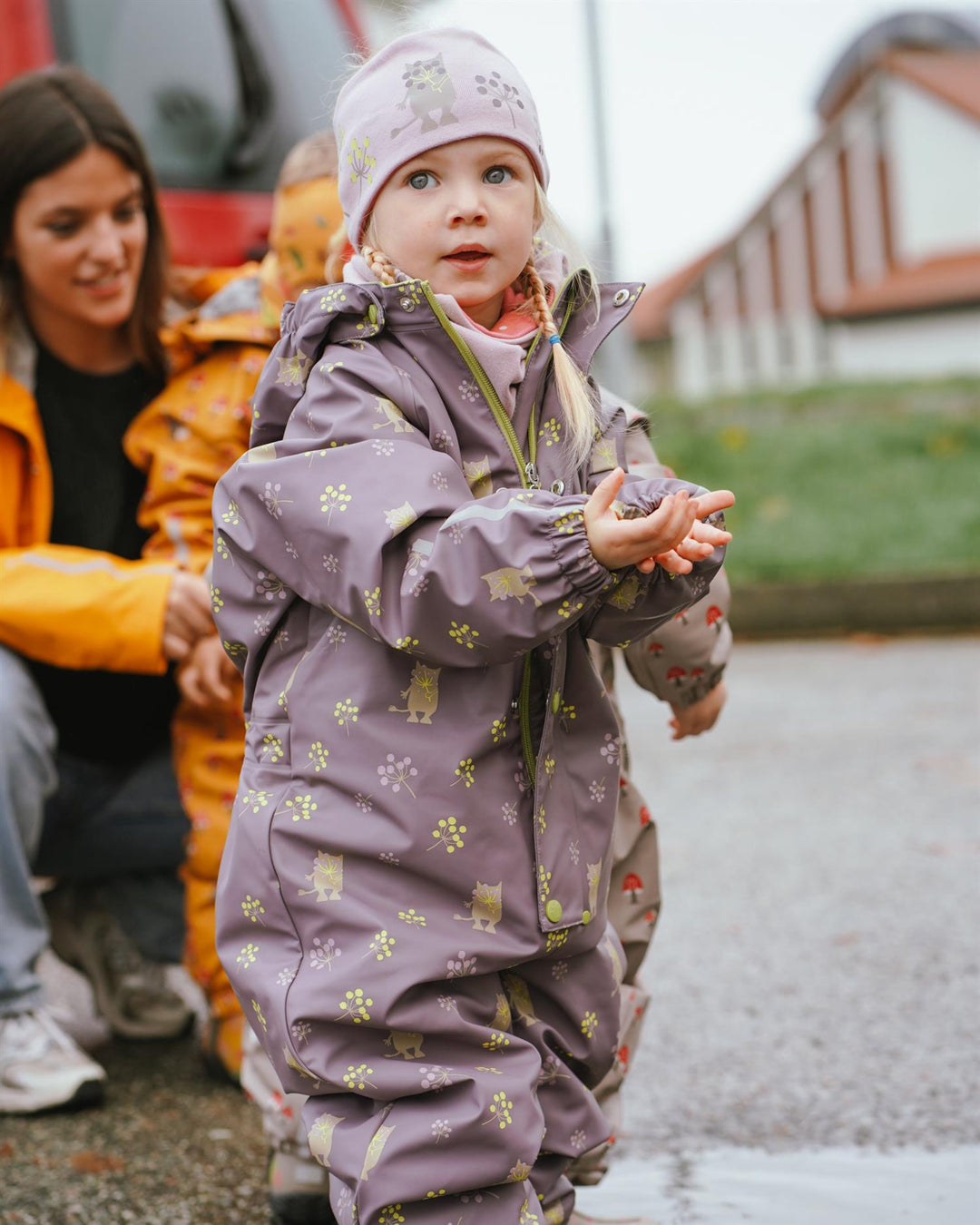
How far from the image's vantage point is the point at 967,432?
9.99 m

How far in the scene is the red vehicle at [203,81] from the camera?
3713 millimetres

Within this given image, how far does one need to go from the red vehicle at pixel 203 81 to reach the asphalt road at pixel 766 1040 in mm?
1717

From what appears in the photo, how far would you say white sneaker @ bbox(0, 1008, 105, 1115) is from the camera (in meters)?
2.52

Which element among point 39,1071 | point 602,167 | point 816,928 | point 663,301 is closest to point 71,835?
point 39,1071

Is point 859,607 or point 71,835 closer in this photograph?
point 71,835

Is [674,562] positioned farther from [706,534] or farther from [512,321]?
[512,321]

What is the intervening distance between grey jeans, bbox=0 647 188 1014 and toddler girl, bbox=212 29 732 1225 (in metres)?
0.94

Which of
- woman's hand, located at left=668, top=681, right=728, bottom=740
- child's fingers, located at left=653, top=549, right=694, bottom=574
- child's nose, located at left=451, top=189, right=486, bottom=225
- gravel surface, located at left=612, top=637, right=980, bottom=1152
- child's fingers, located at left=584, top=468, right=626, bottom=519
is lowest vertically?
gravel surface, located at left=612, top=637, right=980, bottom=1152

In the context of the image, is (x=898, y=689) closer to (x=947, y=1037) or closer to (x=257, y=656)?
(x=947, y=1037)

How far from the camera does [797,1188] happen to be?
7.03 ft

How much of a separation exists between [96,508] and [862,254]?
27.0m

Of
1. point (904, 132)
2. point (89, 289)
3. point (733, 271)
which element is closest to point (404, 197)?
point (89, 289)

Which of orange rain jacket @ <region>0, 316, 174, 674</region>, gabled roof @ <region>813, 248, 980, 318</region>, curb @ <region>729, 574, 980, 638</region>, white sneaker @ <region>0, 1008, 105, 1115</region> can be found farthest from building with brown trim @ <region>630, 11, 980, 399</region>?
white sneaker @ <region>0, 1008, 105, 1115</region>

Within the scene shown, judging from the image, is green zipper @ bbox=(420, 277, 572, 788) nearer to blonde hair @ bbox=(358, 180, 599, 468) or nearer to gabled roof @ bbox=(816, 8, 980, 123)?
blonde hair @ bbox=(358, 180, 599, 468)
